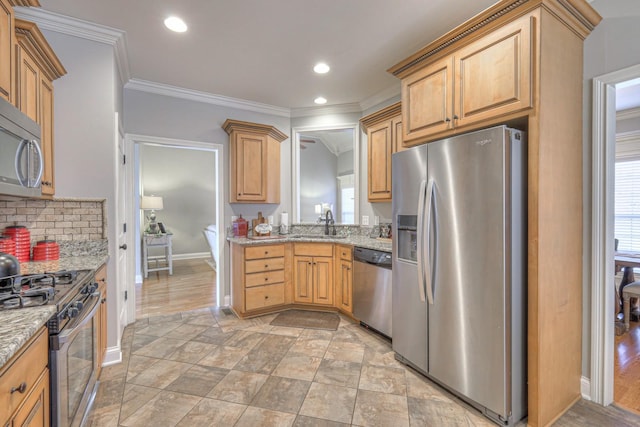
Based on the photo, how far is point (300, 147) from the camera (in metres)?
4.37

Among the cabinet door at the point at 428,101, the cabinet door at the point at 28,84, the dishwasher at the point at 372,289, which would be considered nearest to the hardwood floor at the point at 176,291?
the dishwasher at the point at 372,289

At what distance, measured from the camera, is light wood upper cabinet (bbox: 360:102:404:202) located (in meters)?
3.21

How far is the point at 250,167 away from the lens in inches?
149

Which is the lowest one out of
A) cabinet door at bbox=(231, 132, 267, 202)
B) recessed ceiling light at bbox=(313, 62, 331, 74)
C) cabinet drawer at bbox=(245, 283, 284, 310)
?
cabinet drawer at bbox=(245, 283, 284, 310)

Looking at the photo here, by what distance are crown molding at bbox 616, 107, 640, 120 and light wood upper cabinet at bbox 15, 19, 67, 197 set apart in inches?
247

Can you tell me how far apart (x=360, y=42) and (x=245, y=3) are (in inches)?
40.1

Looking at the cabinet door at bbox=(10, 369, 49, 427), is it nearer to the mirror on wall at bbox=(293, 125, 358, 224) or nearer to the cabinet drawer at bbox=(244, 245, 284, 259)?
the cabinet drawer at bbox=(244, 245, 284, 259)

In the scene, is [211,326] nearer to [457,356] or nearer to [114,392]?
[114,392]

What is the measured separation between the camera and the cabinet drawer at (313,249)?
3541 mm

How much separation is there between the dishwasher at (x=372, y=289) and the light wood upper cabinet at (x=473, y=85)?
1.16m

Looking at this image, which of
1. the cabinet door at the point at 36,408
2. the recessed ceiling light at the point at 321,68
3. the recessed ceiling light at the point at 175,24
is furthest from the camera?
the recessed ceiling light at the point at 321,68

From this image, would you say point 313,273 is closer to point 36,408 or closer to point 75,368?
point 75,368

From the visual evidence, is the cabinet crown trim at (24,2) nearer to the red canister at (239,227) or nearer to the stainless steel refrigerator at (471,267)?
the red canister at (239,227)

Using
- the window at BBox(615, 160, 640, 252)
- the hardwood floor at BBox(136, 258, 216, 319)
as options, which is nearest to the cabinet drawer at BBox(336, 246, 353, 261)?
the hardwood floor at BBox(136, 258, 216, 319)
